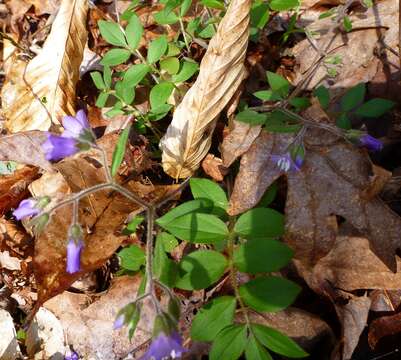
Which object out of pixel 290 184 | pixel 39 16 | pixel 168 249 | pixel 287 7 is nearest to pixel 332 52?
pixel 287 7

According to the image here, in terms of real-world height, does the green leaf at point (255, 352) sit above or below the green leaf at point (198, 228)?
below

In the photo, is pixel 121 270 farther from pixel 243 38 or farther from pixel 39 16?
pixel 39 16

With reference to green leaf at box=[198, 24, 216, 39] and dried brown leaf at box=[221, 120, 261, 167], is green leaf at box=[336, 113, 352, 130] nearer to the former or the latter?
dried brown leaf at box=[221, 120, 261, 167]

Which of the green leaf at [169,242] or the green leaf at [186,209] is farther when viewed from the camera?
the green leaf at [169,242]

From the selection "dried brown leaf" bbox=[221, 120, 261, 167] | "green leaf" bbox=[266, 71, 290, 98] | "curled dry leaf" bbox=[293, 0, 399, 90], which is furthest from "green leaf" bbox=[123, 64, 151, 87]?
"curled dry leaf" bbox=[293, 0, 399, 90]

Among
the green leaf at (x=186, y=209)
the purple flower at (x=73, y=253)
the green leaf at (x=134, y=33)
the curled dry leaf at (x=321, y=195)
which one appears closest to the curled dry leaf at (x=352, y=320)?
the curled dry leaf at (x=321, y=195)

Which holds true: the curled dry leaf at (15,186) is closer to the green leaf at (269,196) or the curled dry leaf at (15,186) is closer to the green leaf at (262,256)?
the green leaf at (269,196)
